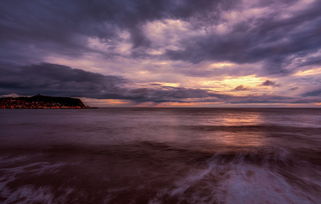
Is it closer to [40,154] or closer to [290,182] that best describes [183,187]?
[290,182]

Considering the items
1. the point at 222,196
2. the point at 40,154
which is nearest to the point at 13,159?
the point at 40,154

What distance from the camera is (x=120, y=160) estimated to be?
7.77 meters

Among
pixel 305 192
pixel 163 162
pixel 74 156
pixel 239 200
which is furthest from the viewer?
pixel 74 156

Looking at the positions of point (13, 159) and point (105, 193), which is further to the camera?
point (13, 159)

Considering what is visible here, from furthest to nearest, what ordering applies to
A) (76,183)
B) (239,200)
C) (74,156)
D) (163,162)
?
(74,156)
(163,162)
(76,183)
(239,200)

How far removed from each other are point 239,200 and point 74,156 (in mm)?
7941

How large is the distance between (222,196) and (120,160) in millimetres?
5017

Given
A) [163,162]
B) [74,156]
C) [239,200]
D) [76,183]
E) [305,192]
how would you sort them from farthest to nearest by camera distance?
[74,156] → [163,162] → [76,183] → [305,192] → [239,200]

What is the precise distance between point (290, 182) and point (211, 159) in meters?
3.20

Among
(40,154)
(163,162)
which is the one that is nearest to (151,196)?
(163,162)

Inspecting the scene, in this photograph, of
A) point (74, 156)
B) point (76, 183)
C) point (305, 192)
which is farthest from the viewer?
point (74, 156)

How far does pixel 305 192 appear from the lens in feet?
15.5

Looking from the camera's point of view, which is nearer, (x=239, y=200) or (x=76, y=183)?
(x=239, y=200)

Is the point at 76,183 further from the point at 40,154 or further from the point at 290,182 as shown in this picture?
the point at 290,182
